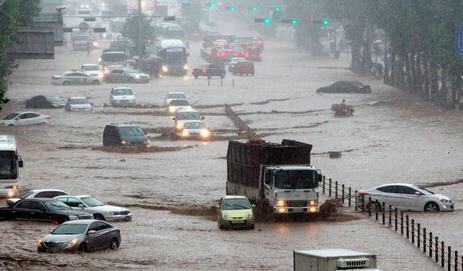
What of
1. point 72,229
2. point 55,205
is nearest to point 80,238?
point 72,229

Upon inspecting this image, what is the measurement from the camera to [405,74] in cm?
12369

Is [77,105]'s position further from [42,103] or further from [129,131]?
[129,131]

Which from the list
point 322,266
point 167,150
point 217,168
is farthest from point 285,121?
point 322,266

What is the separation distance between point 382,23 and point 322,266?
87.5 m

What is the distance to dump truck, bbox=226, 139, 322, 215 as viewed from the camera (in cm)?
4756

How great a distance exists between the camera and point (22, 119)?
89.6m

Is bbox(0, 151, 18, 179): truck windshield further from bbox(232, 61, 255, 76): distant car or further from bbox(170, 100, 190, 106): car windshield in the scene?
bbox(232, 61, 255, 76): distant car

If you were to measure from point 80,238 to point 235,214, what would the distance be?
299 inches

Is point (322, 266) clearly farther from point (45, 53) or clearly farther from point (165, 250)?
point (45, 53)

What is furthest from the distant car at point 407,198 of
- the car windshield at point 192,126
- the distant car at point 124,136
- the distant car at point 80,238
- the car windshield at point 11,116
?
the car windshield at point 11,116

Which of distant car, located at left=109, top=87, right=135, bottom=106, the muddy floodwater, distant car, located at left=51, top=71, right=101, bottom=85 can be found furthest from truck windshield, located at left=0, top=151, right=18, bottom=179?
distant car, located at left=51, top=71, right=101, bottom=85

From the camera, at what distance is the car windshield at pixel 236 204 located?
45.8m

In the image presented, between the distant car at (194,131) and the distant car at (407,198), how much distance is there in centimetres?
3163

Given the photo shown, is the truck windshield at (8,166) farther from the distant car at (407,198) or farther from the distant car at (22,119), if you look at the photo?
the distant car at (22,119)
